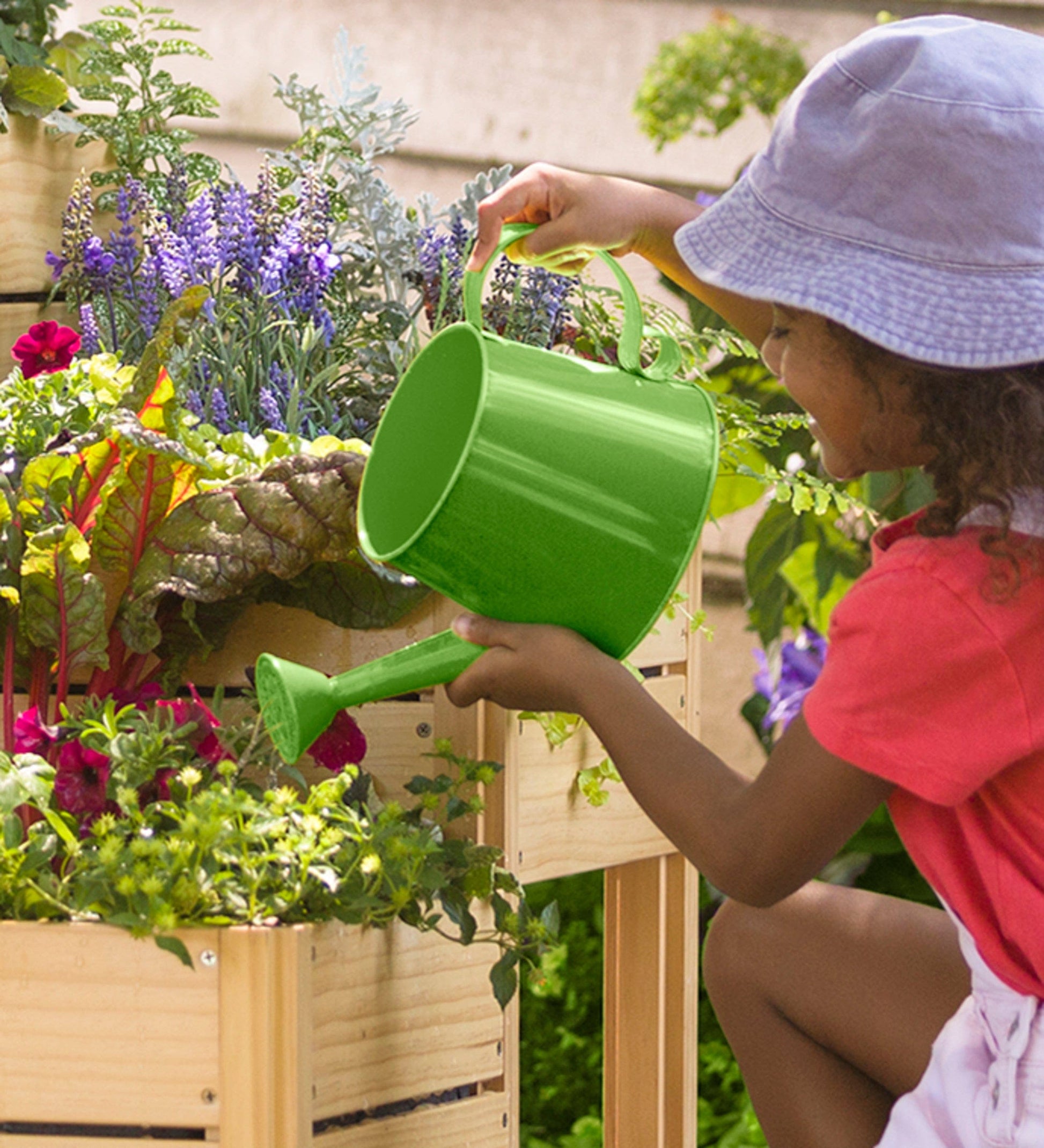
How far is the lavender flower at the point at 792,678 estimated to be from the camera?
220 centimetres

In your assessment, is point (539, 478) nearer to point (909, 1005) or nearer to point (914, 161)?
point (914, 161)

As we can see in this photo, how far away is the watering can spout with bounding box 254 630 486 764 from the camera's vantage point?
94 centimetres

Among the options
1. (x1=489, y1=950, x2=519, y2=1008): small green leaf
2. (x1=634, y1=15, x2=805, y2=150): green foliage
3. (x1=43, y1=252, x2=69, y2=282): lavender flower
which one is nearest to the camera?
(x1=489, y1=950, x2=519, y2=1008): small green leaf

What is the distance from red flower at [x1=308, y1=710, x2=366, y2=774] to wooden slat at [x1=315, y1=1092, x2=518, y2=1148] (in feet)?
0.83

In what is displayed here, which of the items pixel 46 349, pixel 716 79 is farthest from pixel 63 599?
pixel 716 79

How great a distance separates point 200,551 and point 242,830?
9.8 inches

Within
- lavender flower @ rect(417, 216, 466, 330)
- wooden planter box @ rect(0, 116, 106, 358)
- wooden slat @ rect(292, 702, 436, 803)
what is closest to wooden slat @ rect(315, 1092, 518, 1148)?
wooden slat @ rect(292, 702, 436, 803)

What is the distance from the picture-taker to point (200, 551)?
1.11 meters

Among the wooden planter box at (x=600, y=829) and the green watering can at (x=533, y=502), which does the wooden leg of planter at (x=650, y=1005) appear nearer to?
the wooden planter box at (x=600, y=829)

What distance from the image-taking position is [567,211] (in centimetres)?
116

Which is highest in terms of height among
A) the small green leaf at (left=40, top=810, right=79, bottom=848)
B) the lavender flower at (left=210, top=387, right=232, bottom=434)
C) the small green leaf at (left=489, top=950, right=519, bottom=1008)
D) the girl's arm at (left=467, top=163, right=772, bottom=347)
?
the girl's arm at (left=467, top=163, right=772, bottom=347)

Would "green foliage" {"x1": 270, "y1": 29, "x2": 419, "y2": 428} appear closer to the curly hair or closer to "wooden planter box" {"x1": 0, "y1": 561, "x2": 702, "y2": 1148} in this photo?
"wooden planter box" {"x1": 0, "y1": 561, "x2": 702, "y2": 1148}

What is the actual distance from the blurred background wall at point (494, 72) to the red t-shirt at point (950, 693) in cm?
225

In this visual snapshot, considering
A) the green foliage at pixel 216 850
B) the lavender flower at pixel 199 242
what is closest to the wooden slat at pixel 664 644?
the green foliage at pixel 216 850
